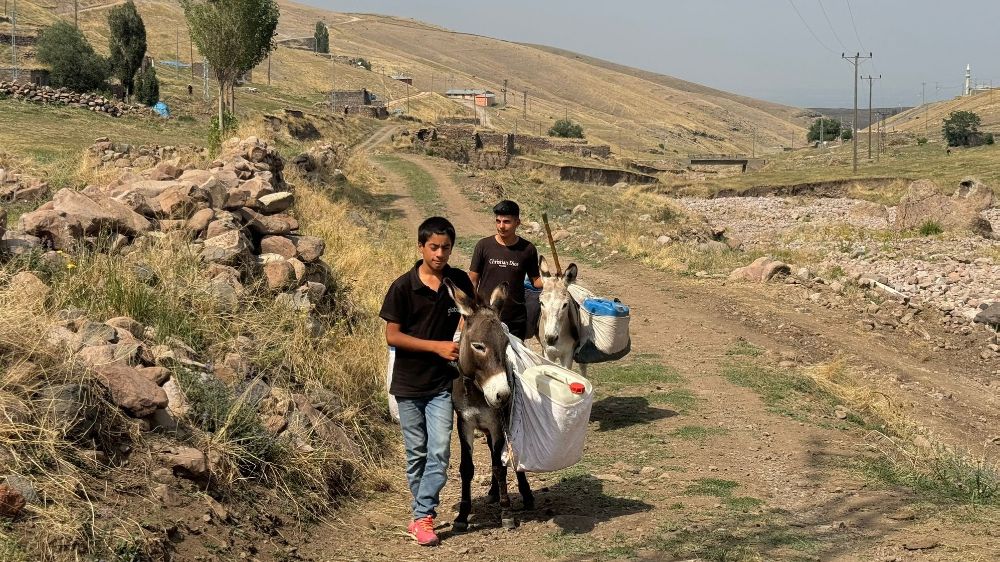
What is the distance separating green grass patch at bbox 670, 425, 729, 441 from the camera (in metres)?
9.41

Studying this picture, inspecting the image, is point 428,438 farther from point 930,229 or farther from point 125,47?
point 125,47

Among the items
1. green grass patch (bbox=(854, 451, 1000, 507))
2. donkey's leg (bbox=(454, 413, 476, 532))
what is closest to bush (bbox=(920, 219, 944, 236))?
green grass patch (bbox=(854, 451, 1000, 507))

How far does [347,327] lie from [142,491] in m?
5.82

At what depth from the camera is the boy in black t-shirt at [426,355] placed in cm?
618

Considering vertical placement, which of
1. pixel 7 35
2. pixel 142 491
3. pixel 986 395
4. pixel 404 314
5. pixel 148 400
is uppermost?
pixel 7 35

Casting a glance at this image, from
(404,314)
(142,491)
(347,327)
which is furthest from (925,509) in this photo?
(347,327)

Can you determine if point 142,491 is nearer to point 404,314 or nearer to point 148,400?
point 148,400

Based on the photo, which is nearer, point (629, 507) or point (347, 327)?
point (629, 507)

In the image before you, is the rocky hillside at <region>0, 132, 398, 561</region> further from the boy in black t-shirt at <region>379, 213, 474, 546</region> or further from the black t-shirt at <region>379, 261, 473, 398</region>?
the black t-shirt at <region>379, 261, 473, 398</region>

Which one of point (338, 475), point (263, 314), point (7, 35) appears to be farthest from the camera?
point (7, 35)

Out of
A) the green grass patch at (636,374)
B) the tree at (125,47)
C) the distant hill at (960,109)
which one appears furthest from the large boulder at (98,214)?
the distant hill at (960,109)

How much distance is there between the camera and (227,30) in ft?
135

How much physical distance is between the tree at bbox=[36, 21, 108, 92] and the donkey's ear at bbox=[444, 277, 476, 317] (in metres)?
53.5

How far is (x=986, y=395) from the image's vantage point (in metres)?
14.4
